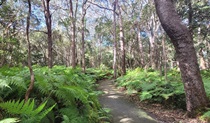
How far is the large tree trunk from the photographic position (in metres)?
4.94

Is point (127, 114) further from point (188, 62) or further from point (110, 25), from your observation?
point (110, 25)

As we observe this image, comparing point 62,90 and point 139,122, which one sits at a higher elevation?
point 62,90

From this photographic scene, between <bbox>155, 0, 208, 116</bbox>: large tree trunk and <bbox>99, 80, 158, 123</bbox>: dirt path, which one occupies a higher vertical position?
<bbox>155, 0, 208, 116</bbox>: large tree trunk

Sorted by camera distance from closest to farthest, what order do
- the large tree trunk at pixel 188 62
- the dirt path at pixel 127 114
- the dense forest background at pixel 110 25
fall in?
the large tree trunk at pixel 188 62 < the dirt path at pixel 127 114 < the dense forest background at pixel 110 25

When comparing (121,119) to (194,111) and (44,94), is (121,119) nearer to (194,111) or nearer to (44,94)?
(194,111)

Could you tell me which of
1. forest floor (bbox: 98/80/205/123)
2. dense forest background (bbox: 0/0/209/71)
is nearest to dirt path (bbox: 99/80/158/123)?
forest floor (bbox: 98/80/205/123)

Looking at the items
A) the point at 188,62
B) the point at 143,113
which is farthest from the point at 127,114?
the point at 188,62

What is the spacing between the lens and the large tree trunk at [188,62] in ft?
16.2

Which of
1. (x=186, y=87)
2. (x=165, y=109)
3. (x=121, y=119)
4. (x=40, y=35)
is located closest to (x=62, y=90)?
(x=121, y=119)

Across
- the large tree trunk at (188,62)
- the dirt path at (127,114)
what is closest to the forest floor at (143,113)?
the dirt path at (127,114)

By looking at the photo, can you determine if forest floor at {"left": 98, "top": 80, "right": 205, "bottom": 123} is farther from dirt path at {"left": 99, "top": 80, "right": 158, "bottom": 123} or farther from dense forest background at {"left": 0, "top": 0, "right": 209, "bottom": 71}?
dense forest background at {"left": 0, "top": 0, "right": 209, "bottom": 71}

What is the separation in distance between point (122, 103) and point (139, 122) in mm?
2072

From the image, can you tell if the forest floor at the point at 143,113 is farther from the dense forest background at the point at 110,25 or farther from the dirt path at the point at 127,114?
the dense forest background at the point at 110,25

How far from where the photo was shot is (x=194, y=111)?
16.4 feet
